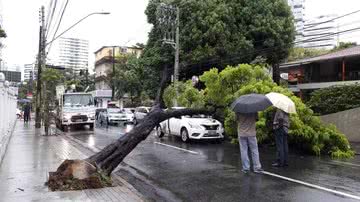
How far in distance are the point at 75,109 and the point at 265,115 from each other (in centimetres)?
1672

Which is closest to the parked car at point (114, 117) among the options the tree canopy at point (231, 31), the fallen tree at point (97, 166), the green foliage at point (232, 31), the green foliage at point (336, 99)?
the green foliage at point (232, 31)

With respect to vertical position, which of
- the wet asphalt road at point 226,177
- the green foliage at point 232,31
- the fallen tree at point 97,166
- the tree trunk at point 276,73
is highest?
the green foliage at point 232,31

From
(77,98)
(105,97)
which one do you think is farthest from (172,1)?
(105,97)

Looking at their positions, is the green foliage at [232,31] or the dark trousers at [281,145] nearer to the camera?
the dark trousers at [281,145]

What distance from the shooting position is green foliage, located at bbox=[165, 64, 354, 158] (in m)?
15.0

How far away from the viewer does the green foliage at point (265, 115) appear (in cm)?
1502

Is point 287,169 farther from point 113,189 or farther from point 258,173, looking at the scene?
point 113,189

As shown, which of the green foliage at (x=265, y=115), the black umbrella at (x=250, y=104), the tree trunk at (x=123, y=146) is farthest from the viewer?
the green foliage at (x=265, y=115)

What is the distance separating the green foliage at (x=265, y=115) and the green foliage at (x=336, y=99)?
4345 millimetres

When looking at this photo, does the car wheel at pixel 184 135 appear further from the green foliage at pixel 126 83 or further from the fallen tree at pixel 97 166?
the green foliage at pixel 126 83

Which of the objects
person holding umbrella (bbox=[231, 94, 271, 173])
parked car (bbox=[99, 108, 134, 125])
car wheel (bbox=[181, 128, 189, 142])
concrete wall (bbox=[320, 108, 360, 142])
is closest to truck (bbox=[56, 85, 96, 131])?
parked car (bbox=[99, 108, 134, 125])

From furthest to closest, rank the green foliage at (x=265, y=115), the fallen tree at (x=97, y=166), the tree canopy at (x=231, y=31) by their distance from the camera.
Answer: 1. the tree canopy at (x=231, y=31)
2. the green foliage at (x=265, y=115)
3. the fallen tree at (x=97, y=166)

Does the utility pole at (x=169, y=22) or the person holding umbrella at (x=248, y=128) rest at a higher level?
the utility pole at (x=169, y=22)

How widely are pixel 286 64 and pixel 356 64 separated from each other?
25.0 ft
